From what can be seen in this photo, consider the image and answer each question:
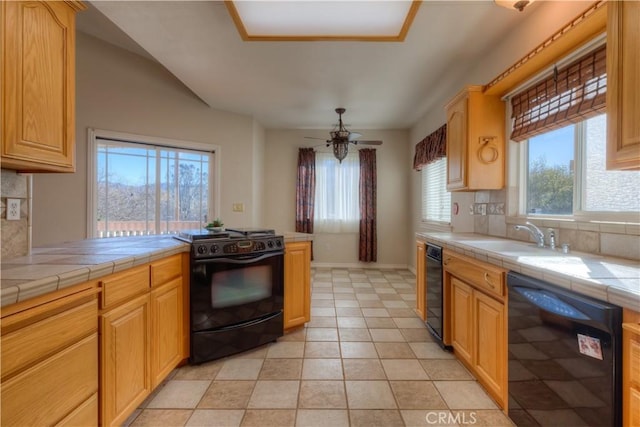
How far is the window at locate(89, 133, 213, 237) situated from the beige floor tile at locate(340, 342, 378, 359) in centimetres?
266

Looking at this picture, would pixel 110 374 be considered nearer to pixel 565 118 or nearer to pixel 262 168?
pixel 565 118

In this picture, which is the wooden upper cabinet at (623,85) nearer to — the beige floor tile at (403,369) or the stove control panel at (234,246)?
the beige floor tile at (403,369)

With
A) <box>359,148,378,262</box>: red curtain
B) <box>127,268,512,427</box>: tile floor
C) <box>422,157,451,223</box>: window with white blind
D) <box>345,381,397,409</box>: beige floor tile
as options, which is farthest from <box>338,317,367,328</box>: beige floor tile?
<box>359,148,378,262</box>: red curtain

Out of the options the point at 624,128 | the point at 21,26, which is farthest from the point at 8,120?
the point at 624,128

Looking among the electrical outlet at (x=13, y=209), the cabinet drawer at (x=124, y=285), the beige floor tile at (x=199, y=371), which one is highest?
the electrical outlet at (x=13, y=209)

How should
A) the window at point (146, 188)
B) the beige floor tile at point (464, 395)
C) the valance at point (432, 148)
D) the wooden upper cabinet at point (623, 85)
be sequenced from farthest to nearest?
1. the valance at point (432, 148)
2. the window at point (146, 188)
3. the beige floor tile at point (464, 395)
4. the wooden upper cabinet at point (623, 85)

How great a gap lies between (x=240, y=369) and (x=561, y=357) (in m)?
1.87

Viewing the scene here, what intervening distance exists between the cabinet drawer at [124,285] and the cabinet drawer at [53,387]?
0.16 metres

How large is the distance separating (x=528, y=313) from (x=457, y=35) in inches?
85.5

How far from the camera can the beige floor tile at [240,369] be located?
75.4 inches

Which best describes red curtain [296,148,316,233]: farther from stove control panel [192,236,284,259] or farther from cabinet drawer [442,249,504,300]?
cabinet drawer [442,249,504,300]

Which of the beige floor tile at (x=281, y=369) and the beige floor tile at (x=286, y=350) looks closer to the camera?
the beige floor tile at (x=281, y=369)

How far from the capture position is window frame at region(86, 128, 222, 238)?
10.2 feet

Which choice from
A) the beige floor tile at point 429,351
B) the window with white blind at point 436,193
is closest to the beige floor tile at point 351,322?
the beige floor tile at point 429,351
